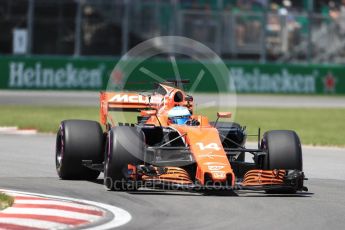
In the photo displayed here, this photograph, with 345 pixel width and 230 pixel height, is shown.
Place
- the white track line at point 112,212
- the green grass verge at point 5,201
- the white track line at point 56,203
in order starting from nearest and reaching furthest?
1. the white track line at point 112,212
2. the green grass verge at point 5,201
3. the white track line at point 56,203

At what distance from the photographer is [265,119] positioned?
32.4 m

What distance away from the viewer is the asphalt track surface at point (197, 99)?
39.3m

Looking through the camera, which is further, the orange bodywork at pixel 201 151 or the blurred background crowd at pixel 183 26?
the blurred background crowd at pixel 183 26

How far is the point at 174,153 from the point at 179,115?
1.06 meters

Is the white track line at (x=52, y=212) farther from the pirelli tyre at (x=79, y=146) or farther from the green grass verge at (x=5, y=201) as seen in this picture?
the pirelli tyre at (x=79, y=146)

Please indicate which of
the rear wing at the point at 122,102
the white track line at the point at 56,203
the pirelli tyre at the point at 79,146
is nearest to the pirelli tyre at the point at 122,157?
the pirelli tyre at the point at 79,146

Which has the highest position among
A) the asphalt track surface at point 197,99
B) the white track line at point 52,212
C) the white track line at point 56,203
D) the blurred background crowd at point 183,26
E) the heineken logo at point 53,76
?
the blurred background crowd at point 183,26

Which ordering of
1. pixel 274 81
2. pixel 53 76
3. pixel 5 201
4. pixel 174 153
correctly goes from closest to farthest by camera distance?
1. pixel 5 201
2. pixel 174 153
3. pixel 53 76
4. pixel 274 81

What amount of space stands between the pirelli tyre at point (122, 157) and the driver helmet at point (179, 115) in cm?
122

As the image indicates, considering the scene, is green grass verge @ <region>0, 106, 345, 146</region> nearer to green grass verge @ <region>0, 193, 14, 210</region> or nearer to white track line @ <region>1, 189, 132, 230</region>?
→ white track line @ <region>1, 189, 132, 230</region>

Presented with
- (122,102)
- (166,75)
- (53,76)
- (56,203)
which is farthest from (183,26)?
(56,203)

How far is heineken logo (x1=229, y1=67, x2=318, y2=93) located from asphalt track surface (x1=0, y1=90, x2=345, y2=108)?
4.43 ft

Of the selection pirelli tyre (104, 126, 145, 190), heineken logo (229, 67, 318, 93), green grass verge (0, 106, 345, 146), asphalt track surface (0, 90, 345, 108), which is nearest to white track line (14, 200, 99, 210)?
pirelli tyre (104, 126, 145, 190)

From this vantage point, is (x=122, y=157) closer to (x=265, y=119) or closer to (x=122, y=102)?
(x=122, y=102)
